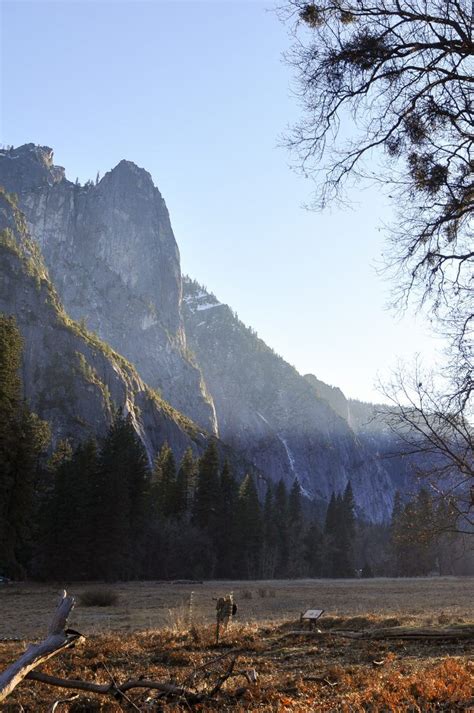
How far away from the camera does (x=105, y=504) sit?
5144cm

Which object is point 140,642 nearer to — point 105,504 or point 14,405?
point 14,405

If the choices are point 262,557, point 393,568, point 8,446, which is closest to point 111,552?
point 8,446

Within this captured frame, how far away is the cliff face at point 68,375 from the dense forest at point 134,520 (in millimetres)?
43796

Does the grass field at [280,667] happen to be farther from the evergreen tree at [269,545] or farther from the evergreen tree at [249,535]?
the evergreen tree at [269,545]

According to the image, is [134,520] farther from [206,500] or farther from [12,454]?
[12,454]

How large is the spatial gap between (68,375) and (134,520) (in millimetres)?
71553

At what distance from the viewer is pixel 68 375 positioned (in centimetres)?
12394

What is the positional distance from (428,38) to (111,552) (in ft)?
164

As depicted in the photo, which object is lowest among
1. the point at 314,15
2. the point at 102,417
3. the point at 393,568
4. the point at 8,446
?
the point at 393,568

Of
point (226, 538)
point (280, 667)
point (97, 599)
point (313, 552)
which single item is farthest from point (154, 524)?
point (280, 667)

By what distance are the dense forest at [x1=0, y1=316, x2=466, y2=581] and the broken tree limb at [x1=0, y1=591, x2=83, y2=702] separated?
3169 centimetres

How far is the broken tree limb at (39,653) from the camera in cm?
504

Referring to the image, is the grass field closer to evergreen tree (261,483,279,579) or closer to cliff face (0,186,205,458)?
evergreen tree (261,483,279,579)

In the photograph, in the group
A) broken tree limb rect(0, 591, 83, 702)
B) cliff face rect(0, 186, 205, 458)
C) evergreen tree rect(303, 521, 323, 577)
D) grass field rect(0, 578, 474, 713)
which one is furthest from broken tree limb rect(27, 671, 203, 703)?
cliff face rect(0, 186, 205, 458)
